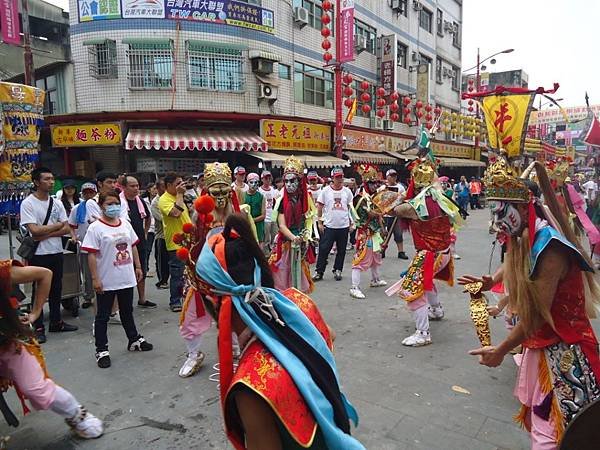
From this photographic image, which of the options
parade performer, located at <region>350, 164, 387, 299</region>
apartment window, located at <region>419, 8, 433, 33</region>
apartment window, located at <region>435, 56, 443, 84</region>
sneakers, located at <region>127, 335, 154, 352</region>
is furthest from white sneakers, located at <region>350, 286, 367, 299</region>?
apartment window, located at <region>435, 56, 443, 84</region>

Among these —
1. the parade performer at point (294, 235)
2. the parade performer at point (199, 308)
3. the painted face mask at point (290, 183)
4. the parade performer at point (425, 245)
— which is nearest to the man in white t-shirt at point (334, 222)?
the parade performer at point (294, 235)

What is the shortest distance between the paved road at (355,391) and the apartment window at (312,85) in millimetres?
14284

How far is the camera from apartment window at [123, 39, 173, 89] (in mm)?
14820

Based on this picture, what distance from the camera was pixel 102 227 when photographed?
439 centimetres

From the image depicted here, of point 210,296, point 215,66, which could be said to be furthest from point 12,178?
point 215,66

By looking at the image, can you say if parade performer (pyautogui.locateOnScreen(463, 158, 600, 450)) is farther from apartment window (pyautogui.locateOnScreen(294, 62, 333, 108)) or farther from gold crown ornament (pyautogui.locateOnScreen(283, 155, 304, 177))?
apartment window (pyautogui.locateOnScreen(294, 62, 333, 108))

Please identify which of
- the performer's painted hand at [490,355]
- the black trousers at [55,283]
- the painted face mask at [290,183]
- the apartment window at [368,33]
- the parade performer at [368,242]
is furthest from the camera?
the apartment window at [368,33]

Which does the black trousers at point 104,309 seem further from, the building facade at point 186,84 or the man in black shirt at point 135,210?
the building facade at point 186,84

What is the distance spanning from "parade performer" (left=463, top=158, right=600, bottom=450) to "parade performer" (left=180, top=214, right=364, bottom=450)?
3.94 ft

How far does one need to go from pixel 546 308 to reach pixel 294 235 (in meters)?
3.53

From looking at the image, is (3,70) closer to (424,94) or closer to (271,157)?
(271,157)

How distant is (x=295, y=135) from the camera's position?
668 inches

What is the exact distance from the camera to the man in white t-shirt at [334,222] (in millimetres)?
7895

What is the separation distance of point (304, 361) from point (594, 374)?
1.66 meters
